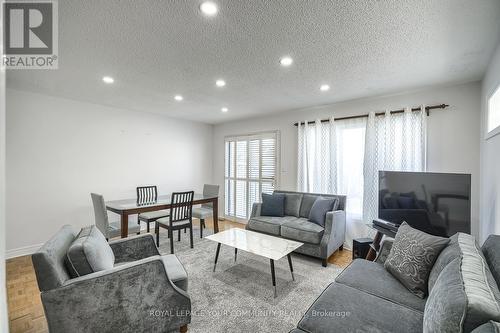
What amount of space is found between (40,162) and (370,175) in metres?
5.19

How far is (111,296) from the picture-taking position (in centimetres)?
154

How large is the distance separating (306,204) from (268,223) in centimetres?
79

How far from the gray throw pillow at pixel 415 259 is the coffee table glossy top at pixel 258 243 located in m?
1.00

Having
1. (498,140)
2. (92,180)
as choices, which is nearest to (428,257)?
(498,140)

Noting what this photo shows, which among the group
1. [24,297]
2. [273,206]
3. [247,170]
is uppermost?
[247,170]

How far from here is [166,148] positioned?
16.6 feet

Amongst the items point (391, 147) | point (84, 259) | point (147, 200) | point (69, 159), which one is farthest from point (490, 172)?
point (69, 159)

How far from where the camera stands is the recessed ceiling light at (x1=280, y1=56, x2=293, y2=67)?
2.26 metres

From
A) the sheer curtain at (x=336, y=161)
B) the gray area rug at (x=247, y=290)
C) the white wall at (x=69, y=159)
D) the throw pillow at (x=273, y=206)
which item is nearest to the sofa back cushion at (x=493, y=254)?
the gray area rug at (x=247, y=290)

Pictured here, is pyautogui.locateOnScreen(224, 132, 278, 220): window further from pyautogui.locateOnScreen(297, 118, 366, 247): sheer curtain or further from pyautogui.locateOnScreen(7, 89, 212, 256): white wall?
pyautogui.locateOnScreen(7, 89, 212, 256): white wall

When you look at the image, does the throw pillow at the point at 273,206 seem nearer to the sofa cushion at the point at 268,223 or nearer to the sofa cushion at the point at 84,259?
the sofa cushion at the point at 268,223

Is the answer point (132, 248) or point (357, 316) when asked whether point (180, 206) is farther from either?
point (357, 316)

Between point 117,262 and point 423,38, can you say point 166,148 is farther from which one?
point 423,38

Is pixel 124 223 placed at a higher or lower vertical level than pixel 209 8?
lower
